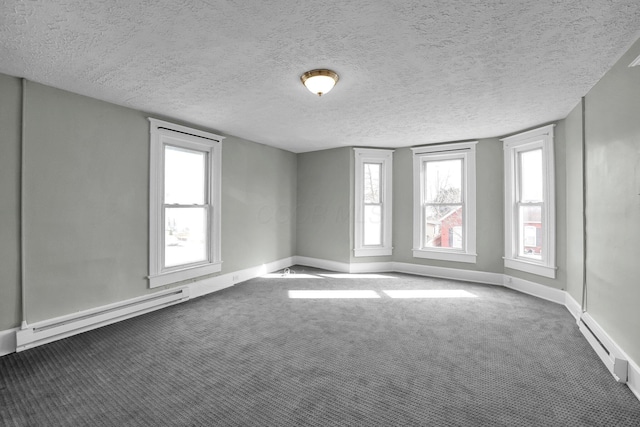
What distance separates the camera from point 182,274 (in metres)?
4.03

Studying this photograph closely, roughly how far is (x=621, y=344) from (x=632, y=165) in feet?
4.55

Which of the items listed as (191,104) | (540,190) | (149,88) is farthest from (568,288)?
(149,88)

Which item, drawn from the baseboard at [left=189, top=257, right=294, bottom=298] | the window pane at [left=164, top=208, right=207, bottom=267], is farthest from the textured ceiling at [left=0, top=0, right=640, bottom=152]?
the baseboard at [left=189, top=257, right=294, bottom=298]

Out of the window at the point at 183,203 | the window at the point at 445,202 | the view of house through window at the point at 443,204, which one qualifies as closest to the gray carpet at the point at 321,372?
the window at the point at 183,203

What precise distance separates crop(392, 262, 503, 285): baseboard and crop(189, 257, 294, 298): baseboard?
2369 millimetres

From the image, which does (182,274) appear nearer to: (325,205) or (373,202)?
(325,205)

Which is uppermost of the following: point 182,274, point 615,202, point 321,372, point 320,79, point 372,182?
point 320,79

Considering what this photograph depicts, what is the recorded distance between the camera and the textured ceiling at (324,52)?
178 centimetres

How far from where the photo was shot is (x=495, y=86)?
9.27 ft

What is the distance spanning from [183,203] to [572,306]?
5.15 m

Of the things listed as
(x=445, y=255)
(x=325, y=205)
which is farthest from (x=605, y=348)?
(x=325, y=205)

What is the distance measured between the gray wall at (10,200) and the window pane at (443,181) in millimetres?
5500

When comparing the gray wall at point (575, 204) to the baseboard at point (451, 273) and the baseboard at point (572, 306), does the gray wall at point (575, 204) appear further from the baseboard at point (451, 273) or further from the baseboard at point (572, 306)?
the baseboard at point (451, 273)

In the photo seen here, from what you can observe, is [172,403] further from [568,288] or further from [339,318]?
[568,288]
